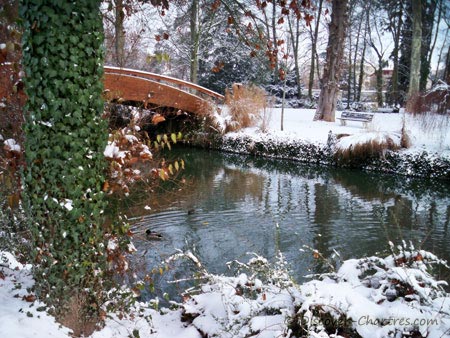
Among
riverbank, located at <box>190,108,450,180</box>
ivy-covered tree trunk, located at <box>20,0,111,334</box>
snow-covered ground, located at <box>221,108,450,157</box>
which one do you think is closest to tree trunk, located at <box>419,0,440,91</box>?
snow-covered ground, located at <box>221,108,450,157</box>

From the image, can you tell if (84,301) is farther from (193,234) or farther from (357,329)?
(193,234)

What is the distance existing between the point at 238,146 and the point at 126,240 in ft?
33.4

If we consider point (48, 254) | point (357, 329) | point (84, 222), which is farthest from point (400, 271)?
point (48, 254)

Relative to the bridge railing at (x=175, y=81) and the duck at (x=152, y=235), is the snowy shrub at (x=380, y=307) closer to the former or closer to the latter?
the duck at (x=152, y=235)

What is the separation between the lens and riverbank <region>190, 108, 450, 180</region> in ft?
31.5

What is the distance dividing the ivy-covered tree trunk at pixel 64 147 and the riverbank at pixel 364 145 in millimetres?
9108

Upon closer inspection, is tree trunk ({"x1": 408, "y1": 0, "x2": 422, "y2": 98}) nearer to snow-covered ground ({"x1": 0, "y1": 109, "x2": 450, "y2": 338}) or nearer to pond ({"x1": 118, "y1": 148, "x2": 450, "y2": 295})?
pond ({"x1": 118, "y1": 148, "x2": 450, "y2": 295})

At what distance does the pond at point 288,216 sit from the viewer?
5105 mm

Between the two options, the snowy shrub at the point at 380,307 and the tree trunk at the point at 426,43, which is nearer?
the snowy shrub at the point at 380,307

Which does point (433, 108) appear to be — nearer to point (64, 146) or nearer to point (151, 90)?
point (151, 90)

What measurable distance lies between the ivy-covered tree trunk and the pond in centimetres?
125

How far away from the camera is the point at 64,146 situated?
2.02 metres

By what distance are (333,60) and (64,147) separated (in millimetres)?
13063

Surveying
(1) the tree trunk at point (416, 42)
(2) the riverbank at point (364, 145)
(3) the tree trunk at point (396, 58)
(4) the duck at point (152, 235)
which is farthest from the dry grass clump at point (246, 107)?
(3) the tree trunk at point (396, 58)
